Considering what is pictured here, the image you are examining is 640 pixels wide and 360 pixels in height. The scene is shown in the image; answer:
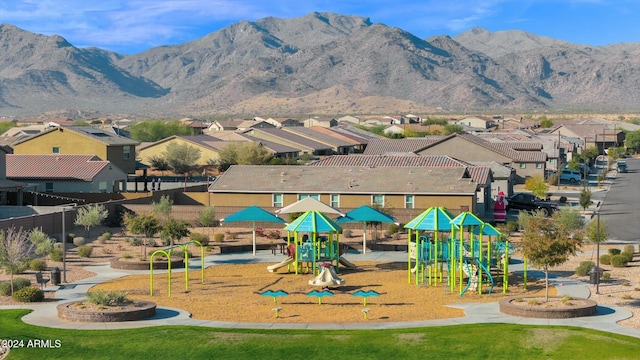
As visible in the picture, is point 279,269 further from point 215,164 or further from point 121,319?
point 215,164

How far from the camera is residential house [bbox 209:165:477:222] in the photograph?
60125 mm

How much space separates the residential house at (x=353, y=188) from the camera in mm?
60125

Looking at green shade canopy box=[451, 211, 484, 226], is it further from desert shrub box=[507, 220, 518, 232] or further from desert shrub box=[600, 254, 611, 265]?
desert shrub box=[507, 220, 518, 232]

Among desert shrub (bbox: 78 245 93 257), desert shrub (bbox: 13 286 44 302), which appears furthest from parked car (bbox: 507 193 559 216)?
desert shrub (bbox: 13 286 44 302)

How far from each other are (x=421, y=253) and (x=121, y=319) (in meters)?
14.8

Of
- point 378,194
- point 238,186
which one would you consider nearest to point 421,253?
point 378,194

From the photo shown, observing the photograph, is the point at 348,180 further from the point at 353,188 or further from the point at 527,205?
the point at 527,205

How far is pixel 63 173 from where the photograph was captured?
237ft

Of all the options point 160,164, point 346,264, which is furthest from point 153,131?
point 346,264

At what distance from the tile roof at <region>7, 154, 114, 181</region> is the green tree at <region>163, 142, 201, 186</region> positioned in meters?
23.5

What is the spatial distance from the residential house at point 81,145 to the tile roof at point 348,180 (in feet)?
75.8

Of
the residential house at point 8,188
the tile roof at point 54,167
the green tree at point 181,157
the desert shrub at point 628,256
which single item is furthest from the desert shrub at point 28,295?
the green tree at point 181,157

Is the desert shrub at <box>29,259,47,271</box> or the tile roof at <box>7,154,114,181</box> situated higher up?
the tile roof at <box>7,154,114,181</box>

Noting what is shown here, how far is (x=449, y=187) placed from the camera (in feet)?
198
